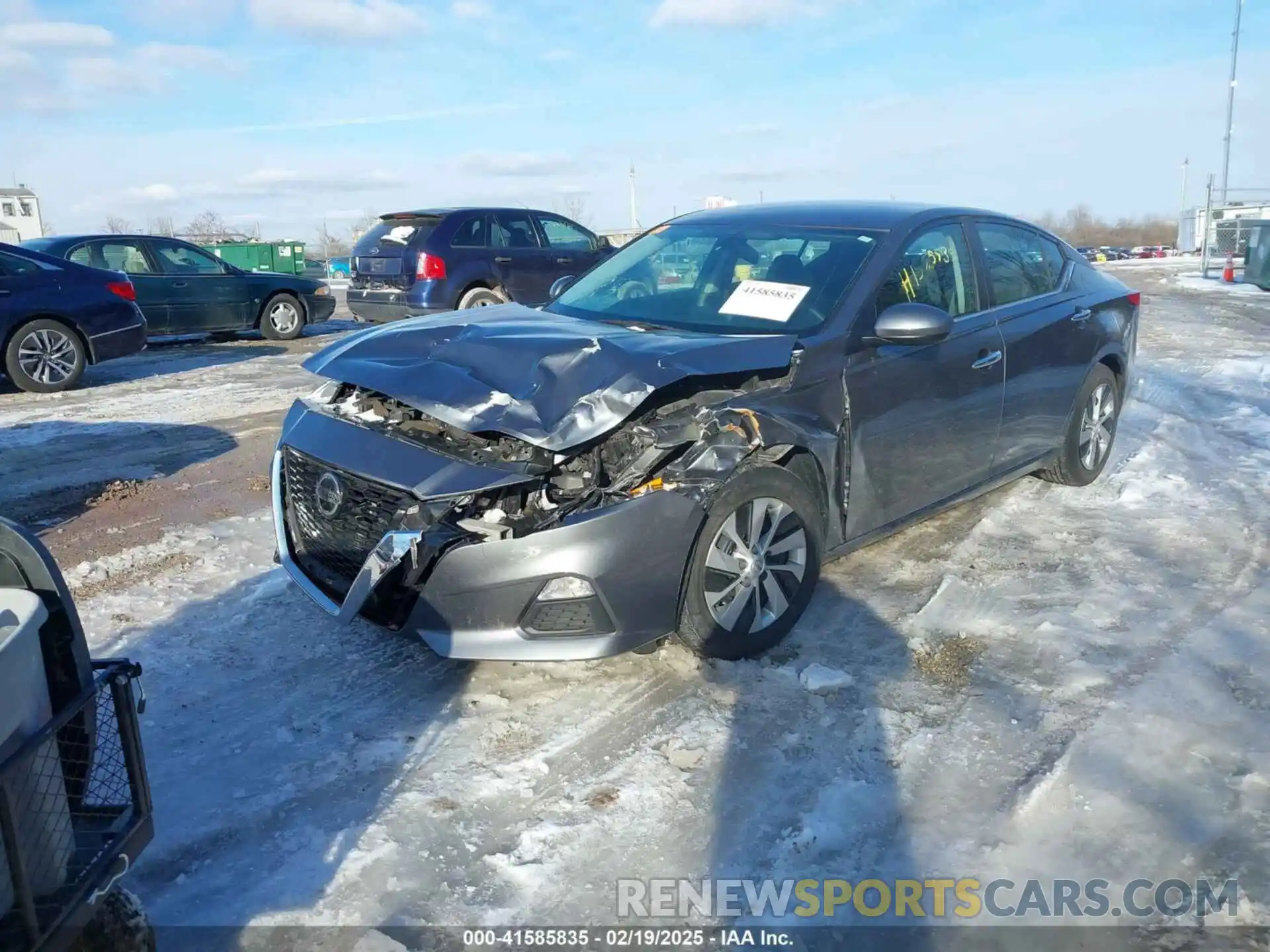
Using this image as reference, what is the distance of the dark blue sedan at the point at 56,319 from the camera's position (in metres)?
9.16

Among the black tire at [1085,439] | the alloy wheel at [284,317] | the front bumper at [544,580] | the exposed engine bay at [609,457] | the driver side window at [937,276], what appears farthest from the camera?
the alloy wheel at [284,317]

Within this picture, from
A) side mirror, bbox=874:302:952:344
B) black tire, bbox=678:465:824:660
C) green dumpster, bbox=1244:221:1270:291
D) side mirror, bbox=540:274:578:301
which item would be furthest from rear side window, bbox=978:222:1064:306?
green dumpster, bbox=1244:221:1270:291

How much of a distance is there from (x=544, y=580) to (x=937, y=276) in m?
2.55

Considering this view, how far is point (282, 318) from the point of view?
1338 cm

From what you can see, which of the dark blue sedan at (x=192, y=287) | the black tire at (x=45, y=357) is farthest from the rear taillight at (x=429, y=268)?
the black tire at (x=45, y=357)

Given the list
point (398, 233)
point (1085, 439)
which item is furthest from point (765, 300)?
point (398, 233)

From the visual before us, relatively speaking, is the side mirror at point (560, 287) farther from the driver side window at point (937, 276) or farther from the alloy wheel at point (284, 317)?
the alloy wheel at point (284, 317)

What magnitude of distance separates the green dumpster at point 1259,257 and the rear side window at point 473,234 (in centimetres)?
1642

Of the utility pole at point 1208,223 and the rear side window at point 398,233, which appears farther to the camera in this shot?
the utility pole at point 1208,223

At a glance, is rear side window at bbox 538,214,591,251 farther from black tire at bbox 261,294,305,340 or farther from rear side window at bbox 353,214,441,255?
black tire at bbox 261,294,305,340

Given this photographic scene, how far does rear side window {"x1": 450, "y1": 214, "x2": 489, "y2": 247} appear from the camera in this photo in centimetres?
1195

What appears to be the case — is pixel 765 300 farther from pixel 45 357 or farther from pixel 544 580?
pixel 45 357

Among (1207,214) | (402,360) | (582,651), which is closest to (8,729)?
(582,651)

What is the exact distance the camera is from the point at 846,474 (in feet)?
13.2
